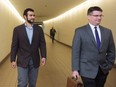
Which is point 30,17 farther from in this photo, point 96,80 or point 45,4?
point 45,4

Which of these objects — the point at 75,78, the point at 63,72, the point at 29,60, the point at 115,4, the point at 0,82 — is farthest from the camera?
the point at 115,4

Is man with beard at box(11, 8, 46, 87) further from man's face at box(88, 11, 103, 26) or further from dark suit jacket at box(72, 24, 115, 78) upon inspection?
man's face at box(88, 11, 103, 26)

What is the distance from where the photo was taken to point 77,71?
351 cm

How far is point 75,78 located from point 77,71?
0.11 m

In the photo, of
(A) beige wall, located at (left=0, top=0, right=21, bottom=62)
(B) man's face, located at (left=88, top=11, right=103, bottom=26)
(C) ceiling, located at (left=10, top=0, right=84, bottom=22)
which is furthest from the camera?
(C) ceiling, located at (left=10, top=0, right=84, bottom=22)

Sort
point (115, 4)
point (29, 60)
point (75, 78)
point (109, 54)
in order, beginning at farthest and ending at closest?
point (115, 4)
point (29, 60)
point (109, 54)
point (75, 78)

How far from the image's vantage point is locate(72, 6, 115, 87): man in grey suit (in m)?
3.53

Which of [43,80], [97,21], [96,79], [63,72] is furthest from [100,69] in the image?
[63,72]

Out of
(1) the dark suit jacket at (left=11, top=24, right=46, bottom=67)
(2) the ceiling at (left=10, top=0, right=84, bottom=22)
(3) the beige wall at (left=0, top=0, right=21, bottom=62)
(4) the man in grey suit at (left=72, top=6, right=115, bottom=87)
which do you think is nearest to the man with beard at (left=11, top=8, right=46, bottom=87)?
(1) the dark suit jacket at (left=11, top=24, right=46, bottom=67)

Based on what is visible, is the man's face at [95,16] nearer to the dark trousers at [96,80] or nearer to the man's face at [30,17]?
the dark trousers at [96,80]

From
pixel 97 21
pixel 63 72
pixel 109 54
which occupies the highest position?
pixel 97 21

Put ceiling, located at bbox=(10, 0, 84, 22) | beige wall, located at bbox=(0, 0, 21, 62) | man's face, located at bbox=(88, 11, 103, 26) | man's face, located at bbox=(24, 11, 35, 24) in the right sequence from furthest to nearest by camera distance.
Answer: ceiling, located at bbox=(10, 0, 84, 22) → beige wall, located at bbox=(0, 0, 21, 62) → man's face, located at bbox=(24, 11, 35, 24) → man's face, located at bbox=(88, 11, 103, 26)

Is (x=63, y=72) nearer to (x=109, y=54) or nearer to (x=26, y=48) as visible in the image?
(x=26, y=48)

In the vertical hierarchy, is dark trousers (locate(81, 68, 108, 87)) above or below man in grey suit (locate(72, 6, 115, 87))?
below
